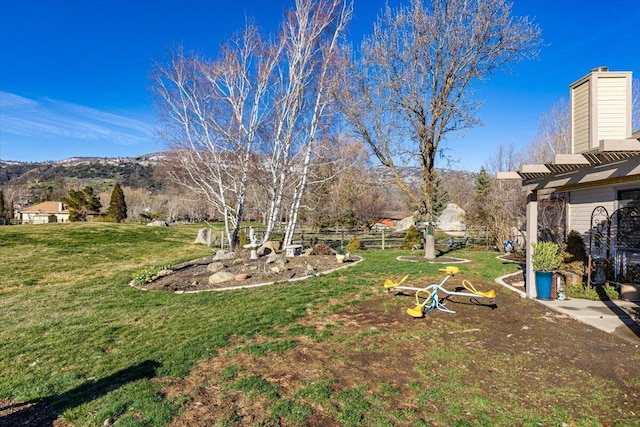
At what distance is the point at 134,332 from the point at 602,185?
1032 centimetres

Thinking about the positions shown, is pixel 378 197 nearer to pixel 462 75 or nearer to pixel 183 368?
pixel 462 75

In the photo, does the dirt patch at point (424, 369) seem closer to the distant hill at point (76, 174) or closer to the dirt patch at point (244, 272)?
the dirt patch at point (244, 272)

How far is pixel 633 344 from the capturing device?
175 inches

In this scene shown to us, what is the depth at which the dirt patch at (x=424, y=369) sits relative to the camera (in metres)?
3.09

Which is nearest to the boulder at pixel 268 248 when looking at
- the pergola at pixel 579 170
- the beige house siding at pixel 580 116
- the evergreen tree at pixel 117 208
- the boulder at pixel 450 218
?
the pergola at pixel 579 170

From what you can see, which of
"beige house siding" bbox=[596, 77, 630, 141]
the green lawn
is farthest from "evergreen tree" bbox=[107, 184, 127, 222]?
"beige house siding" bbox=[596, 77, 630, 141]

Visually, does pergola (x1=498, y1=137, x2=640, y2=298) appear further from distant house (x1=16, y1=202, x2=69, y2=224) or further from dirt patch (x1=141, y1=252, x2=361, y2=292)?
distant house (x1=16, y1=202, x2=69, y2=224)

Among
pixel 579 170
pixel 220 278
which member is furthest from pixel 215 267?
pixel 579 170

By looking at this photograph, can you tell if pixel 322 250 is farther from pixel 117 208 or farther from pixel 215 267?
pixel 117 208

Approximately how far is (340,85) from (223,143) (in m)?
4.70

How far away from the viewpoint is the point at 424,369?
12.7 feet

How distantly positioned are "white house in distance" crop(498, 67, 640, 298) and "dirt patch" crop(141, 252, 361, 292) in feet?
17.4

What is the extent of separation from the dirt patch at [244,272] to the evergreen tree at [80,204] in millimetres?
33528

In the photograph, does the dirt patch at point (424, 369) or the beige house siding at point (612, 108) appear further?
the beige house siding at point (612, 108)
